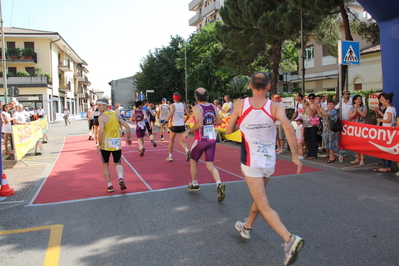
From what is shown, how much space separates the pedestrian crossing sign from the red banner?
5.26 feet

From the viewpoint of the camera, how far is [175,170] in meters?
8.52

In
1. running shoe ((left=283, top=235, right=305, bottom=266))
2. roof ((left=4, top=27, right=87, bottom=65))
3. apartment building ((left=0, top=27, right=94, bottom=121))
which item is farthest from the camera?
roof ((left=4, top=27, right=87, bottom=65))

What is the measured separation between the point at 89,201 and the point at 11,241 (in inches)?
68.8

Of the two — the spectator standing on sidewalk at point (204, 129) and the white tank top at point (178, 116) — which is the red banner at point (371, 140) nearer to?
the spectator standing on sidewalk at point (204, 129)

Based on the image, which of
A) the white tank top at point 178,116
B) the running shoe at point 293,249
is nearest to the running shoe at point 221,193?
the running shoe at point 293,249

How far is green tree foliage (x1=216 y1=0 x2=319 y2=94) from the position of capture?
16016mm

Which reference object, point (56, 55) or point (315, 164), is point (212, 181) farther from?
point (56, 55)

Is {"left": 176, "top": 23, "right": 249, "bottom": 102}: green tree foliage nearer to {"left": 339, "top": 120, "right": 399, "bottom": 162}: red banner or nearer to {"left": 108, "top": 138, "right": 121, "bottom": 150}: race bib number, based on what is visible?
{"left": 339, "top": 120, "right": 399, "bottom": 162}: red banner

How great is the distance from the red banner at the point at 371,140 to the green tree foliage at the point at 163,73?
38.7m

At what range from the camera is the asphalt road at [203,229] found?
143 inches

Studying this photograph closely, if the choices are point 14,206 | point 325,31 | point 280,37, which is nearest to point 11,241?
point 14,206

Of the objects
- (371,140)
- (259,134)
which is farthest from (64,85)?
(259,134)

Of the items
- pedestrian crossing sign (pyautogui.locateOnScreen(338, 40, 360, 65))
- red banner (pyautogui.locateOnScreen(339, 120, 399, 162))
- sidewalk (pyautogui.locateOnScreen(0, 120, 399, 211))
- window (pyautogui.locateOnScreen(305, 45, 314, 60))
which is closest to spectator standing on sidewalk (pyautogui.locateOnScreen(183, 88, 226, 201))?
sidewalk (pyautogui.locateOnScreen(0, 120, 399, 211))

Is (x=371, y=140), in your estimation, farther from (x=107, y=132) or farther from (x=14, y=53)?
(x=14, y=53)
